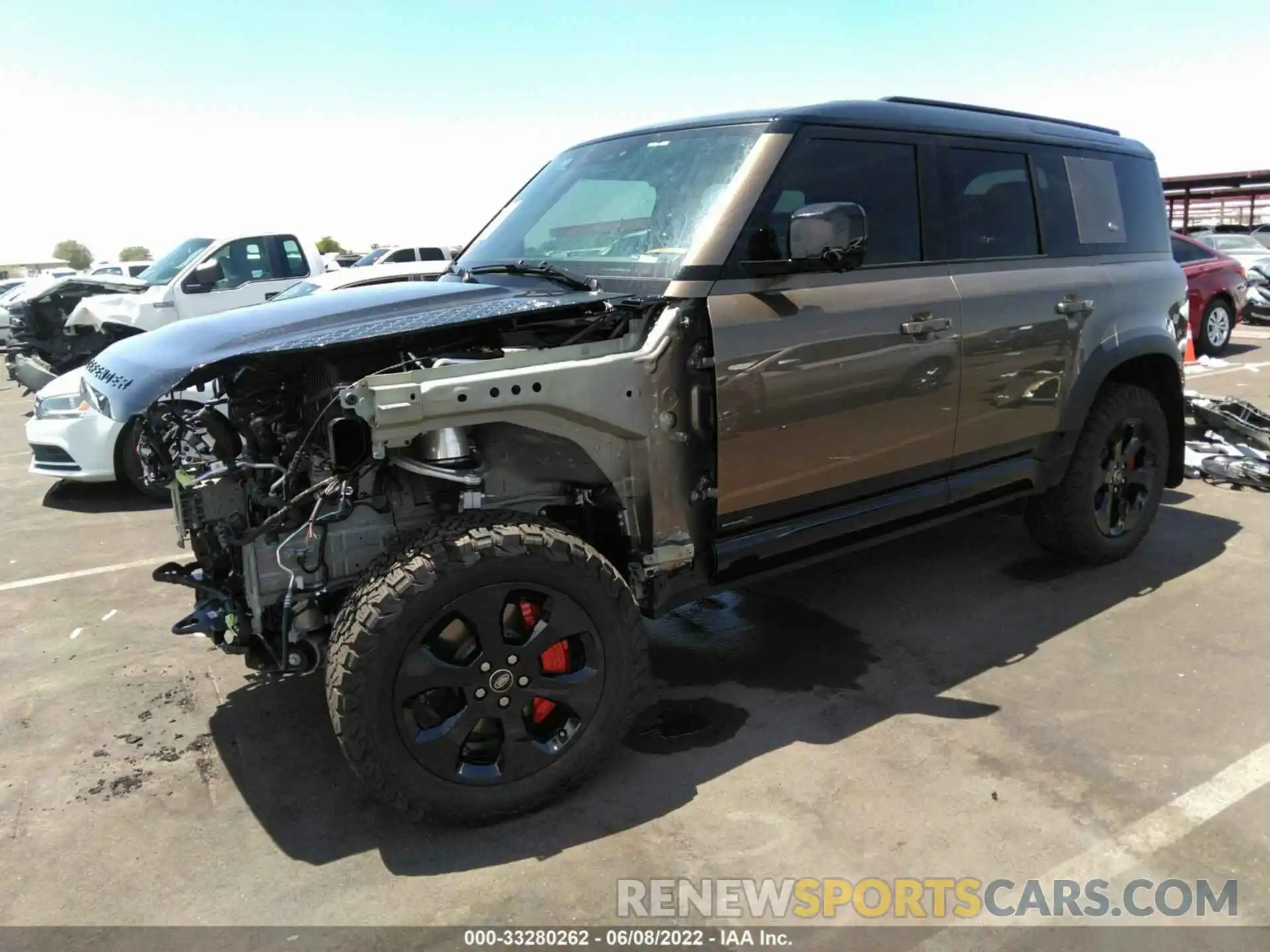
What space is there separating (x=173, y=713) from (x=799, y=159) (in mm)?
3222

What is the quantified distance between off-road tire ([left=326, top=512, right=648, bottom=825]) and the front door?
64 cm

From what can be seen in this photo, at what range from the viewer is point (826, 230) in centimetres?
305

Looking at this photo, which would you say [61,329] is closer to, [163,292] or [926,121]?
[163,292]

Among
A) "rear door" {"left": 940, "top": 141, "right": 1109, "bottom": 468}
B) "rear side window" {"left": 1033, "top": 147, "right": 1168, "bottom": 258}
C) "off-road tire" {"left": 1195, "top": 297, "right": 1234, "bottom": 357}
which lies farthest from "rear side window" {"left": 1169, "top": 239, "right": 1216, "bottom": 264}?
"rear door" {"left": 940, "top": 141, "right": 1109, "bottom": 468}

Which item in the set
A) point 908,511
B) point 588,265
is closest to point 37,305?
point 588,265

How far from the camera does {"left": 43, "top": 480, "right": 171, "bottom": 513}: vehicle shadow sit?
682 centimetres

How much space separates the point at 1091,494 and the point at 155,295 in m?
9.95

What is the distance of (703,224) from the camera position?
3.24 metres

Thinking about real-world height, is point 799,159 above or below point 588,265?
above

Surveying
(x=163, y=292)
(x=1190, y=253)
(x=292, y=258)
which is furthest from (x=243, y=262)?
(x=1190, y=253)

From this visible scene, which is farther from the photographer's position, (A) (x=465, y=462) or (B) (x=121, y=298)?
(B) (x=121, y=298)

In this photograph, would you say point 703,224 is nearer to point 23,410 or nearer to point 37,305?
point 37,305

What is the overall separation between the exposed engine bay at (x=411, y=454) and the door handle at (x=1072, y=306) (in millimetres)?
2053

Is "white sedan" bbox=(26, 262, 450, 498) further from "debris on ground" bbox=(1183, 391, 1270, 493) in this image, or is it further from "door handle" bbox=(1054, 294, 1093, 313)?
"debris on ground" bbox=(1183, 391, 1270, 493)
